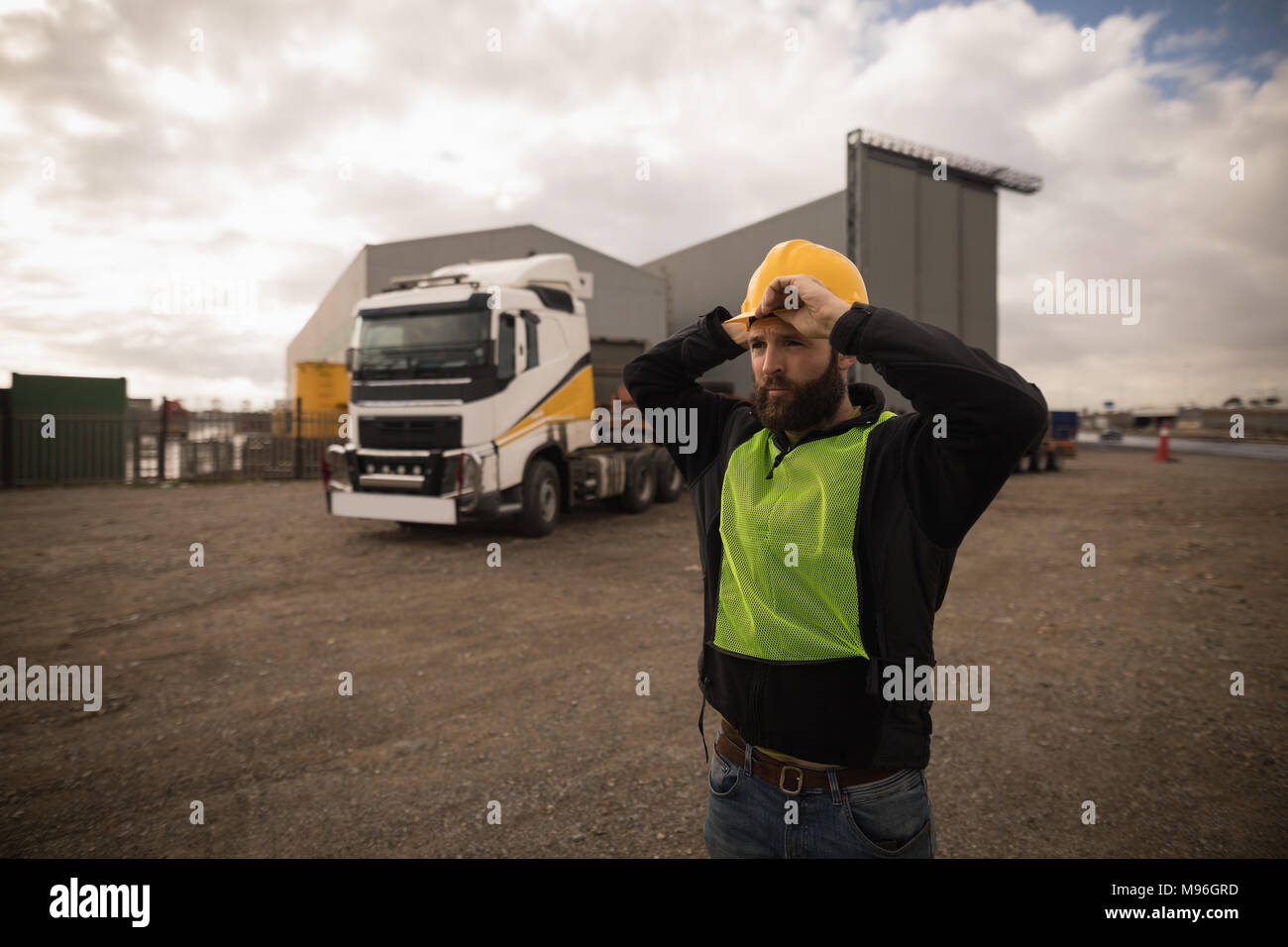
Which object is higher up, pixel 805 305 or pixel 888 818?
pixel 805 305

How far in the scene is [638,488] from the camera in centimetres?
1209

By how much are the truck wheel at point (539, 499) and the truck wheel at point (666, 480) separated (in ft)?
10.1

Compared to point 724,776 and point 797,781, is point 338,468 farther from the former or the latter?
point 797,781

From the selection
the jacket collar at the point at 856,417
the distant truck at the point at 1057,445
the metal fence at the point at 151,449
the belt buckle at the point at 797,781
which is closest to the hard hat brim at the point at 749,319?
the jacket collar at the point at 856,417

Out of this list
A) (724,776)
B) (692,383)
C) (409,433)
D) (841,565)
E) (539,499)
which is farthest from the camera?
(539,499)

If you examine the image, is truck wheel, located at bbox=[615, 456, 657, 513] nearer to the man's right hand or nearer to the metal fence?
the metal fence

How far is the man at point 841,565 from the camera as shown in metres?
1.38

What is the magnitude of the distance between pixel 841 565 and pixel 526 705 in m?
3.25

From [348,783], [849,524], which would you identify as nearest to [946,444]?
[849,524]

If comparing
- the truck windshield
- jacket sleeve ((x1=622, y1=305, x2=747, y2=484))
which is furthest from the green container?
jacket sleeve ((x1=622, y1=305, x2=747, y2=484))

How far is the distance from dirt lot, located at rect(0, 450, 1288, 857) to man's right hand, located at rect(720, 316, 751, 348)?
2.13 metres

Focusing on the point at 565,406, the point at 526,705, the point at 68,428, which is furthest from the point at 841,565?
the point at 68,428
